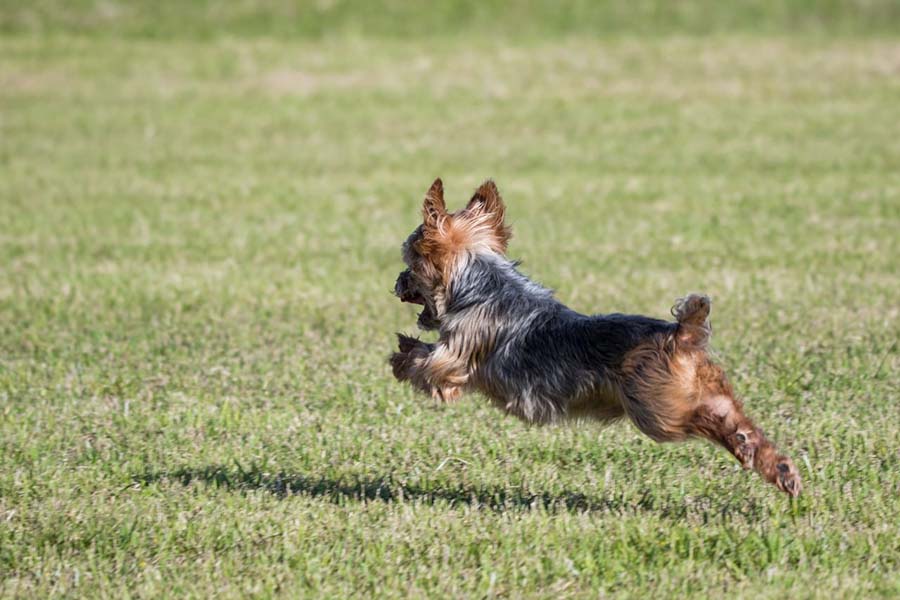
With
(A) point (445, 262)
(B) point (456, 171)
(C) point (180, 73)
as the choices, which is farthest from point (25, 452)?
(C) point (180, 73)

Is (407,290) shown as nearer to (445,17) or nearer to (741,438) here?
(741,438)

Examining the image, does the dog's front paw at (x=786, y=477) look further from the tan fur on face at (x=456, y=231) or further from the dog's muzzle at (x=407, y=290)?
the dog's muzzle at (x=407, y=290)

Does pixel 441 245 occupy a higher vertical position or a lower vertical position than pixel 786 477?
higher

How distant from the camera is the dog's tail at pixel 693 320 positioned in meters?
5.42

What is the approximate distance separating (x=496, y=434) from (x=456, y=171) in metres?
9.73

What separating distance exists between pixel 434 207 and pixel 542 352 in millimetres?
807

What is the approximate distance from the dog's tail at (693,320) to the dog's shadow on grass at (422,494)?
2.75ft

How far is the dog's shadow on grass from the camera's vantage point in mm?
5926

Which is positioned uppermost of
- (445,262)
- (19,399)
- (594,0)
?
(594,0)

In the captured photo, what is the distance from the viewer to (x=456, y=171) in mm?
16609

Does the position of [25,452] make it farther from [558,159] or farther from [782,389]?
[558,159]

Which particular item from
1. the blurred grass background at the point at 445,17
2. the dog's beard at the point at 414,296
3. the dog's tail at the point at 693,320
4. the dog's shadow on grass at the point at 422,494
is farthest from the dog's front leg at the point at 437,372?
the blurred grass background at the point at 445,17

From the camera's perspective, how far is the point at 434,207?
5977 millimetres

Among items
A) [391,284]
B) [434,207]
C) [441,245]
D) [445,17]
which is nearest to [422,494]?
[441,245]
